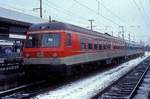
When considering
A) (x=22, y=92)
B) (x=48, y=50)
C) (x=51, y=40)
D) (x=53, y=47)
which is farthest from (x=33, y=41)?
(x=22, y=92)

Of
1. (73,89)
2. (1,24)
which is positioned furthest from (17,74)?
(1,24)

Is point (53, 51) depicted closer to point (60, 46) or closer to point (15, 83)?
point (60, 46)

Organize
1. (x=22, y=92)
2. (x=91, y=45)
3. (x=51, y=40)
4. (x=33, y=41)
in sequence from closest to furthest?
(x=22, y=92)
(x=51, y=40)
(x=33, y=41)
(x=91, y=45)

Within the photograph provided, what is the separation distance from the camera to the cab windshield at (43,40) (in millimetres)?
14866

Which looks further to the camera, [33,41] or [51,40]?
[33,41]

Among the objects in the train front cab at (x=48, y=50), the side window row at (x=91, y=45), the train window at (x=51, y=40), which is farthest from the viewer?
the side window row at (x=91, y=45)

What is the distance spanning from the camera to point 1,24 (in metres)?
22.1

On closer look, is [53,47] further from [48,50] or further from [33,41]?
[33,41]

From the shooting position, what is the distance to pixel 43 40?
1524 centimetres

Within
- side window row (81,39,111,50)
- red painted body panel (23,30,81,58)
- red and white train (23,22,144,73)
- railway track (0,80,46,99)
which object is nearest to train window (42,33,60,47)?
red and white train (23,22,144,73)

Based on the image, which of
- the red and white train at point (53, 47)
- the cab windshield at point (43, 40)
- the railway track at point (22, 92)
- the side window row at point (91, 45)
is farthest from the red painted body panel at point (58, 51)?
the side window row at point (91, 45)

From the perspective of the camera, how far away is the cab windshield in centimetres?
1487

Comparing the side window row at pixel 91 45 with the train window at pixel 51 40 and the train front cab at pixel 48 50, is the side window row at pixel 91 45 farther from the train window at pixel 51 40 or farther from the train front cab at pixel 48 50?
the train window at pixel 51 40

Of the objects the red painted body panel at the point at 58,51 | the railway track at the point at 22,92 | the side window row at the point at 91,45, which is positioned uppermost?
the side window row at the point at 91,45
